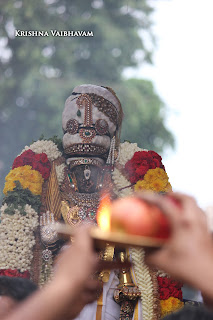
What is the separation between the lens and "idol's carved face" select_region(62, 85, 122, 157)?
5402 millimetres

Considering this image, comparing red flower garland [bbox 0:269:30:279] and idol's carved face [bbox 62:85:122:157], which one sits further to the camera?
idol's carved face [bbox 62:85:122:157]

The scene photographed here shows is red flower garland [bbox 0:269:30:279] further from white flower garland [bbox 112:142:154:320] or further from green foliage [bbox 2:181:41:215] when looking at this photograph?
white flower garland [bbox 112:142:154:320]

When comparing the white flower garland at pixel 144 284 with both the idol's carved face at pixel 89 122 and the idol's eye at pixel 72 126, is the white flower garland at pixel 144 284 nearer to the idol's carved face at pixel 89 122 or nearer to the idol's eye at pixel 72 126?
the idol's carved face at pixel 89 122

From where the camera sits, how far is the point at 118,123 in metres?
5.81

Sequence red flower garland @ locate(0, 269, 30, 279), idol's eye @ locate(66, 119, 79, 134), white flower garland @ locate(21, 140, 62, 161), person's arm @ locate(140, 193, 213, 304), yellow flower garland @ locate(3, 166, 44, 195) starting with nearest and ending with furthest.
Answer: person's arm @ locate(140, 193, 213, 304)
red flower garland @ locate(0, 269, 30, 279)
yellow flower garland @ locate(3, 166, 44, 195)
idol's eye @ locate(66, 119, 79, 134)
white flower garland @ locate(21, 140, 62, 161)

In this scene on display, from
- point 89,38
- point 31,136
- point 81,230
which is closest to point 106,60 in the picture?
point 89,38

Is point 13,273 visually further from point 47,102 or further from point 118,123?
point 47,102

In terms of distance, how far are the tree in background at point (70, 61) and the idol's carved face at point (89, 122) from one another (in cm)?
1031

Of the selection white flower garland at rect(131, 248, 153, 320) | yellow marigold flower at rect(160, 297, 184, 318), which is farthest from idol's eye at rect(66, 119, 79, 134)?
yellow marigold flower at rect(160, 297, 184, 318)

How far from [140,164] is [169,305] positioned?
1.65m

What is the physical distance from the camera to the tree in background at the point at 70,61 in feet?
53.8

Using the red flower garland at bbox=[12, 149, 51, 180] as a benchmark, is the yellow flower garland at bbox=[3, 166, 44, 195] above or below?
below

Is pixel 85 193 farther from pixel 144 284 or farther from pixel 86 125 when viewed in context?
pixel 144 284

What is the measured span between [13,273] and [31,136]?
11.3m
